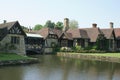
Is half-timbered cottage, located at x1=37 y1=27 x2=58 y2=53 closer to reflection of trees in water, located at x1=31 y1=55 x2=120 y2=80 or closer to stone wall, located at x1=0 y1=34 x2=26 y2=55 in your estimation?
stone wall, located at x1=0 y1=34 x2=26 y2=55

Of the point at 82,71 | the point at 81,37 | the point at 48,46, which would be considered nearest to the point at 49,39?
the point at 48,46

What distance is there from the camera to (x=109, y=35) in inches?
2446

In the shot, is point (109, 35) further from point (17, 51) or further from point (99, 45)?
point (17, 51)

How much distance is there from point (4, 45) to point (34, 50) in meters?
11.1

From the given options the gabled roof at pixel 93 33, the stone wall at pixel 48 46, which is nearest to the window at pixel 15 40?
the stone wall at pixel 48 46

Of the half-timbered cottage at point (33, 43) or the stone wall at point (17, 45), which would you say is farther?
the half-timbered cottage at point (33, 43)

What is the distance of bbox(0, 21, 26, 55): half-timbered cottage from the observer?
3949 centimetres

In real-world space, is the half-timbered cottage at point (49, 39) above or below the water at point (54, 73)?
above

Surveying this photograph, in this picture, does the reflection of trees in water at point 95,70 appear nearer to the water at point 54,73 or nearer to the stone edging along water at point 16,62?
the water at point 54,73

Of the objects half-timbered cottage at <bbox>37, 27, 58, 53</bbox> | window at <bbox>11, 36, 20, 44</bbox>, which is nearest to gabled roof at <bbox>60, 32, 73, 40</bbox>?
half-timbered cottage at <bbox>37, 27, 58, 53</bbox>

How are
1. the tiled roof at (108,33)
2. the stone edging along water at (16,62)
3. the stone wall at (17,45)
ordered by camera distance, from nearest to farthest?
the stone edging along water at (16,62), the stone wall at (17,45), the tiled roof at (108,33)

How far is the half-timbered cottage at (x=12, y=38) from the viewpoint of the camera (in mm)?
39487

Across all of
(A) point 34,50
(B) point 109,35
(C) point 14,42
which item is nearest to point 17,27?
(C) point 14,42

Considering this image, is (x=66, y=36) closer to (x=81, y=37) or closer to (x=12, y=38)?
(x=81, y=37)
